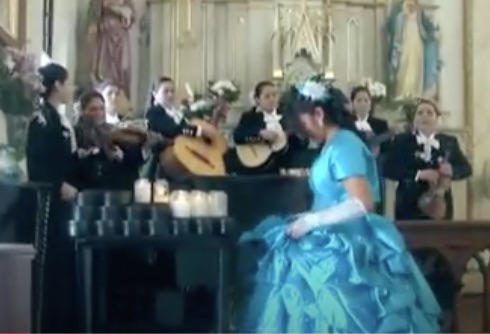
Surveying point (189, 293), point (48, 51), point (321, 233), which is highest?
point (48, 51)

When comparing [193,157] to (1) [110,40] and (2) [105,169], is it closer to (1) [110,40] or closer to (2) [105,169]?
(2) [105,169]

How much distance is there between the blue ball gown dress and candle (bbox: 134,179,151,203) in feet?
2.92

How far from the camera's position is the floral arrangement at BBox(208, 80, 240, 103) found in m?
8.28

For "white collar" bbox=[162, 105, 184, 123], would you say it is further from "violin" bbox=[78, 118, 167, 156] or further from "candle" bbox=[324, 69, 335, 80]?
"candle" bbox=[324, 69, 335, 80]

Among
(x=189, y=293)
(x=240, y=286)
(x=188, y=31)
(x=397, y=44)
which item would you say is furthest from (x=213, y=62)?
(x=240, y=286)

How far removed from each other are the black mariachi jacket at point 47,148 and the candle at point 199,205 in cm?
67

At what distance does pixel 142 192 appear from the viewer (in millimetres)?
5195

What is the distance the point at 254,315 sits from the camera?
14.8 feet

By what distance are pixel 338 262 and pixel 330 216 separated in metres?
0.18

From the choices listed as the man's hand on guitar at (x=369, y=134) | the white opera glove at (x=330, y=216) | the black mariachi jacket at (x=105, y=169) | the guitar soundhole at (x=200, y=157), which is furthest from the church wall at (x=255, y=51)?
the white opera glove at (x=330, y=216)

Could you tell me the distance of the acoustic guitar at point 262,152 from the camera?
6.92 meters

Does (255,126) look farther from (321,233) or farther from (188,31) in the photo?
(321,233)

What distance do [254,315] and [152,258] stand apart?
102cm

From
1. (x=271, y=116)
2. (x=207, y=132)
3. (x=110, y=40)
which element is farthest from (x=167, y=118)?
(x=110, y=40)
